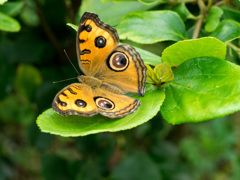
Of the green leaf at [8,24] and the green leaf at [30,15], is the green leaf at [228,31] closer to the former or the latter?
the green leaf at [8,24]

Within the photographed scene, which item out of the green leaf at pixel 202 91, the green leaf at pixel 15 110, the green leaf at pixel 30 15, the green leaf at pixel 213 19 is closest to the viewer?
the green leaf at pixel 202 91

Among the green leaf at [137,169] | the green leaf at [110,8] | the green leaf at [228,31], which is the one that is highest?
the green leaf at [228,31]

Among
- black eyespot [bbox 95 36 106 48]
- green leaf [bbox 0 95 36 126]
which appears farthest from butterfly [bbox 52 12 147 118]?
green leaf [bbox 0 95 36 126]

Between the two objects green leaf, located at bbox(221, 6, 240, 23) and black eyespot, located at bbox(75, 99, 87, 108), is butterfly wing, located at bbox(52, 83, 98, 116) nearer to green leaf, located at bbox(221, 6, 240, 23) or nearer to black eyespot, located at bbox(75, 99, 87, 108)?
black eyespot, located at bbox(75, 99, 87, 108)

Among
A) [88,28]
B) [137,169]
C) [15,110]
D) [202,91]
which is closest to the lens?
[202,91]

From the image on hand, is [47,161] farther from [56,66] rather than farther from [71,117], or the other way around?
[71,117]

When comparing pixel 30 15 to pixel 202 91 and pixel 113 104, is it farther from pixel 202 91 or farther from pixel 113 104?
pixel 202 91

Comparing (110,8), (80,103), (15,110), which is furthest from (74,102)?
(15,110)

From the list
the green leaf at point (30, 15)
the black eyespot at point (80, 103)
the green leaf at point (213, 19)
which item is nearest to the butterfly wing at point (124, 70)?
the black eyespot at point (80, 103)
